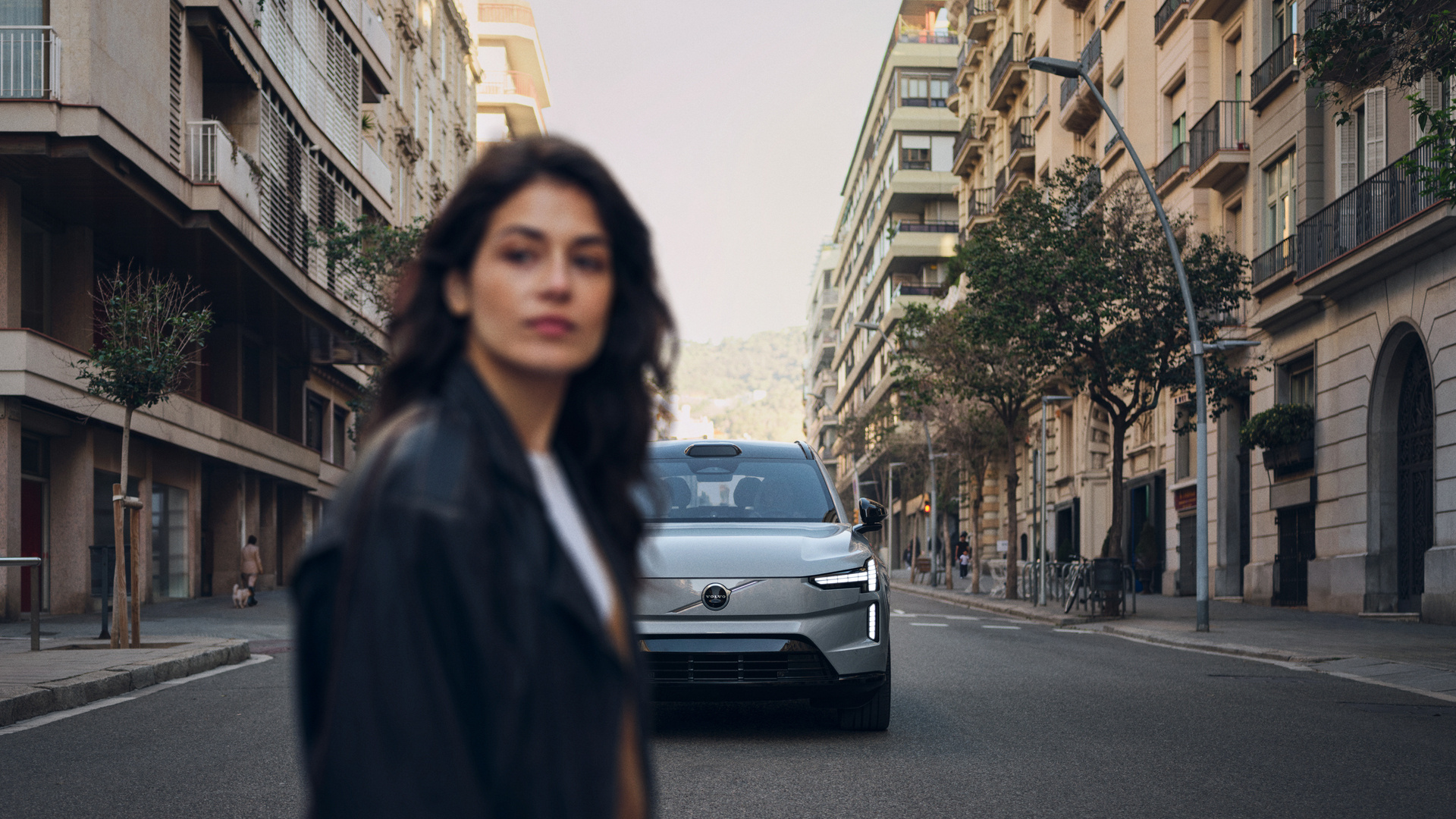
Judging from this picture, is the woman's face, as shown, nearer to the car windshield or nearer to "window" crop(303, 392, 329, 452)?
the car windshield

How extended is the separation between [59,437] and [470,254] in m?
23.1

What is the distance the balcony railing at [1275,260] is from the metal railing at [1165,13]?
7.37 meters

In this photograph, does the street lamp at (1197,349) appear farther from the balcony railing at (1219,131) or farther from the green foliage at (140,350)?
the green foliage at (140,350)

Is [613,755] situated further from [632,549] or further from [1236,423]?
[1236,423]

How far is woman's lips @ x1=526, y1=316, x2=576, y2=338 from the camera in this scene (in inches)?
60.4

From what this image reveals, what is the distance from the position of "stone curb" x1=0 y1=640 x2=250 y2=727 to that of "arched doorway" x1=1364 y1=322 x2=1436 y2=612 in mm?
17649

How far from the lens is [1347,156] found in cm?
2494

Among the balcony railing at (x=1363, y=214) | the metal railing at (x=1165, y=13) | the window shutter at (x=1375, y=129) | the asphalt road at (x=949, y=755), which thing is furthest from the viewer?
the metal railing at (x=1165, y=13)

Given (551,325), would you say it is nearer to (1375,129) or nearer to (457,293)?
(457,293)

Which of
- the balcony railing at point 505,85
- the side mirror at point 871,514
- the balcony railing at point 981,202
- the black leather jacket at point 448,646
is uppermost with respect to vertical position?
the balcony railing at point 505,85

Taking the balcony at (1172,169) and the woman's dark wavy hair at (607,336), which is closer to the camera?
the woman's dark wavy hair at (607,336)

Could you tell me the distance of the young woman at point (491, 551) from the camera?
134cm

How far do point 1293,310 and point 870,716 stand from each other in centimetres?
2033

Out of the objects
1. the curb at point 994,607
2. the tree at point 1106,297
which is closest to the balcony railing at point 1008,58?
the curb at point 994,607
